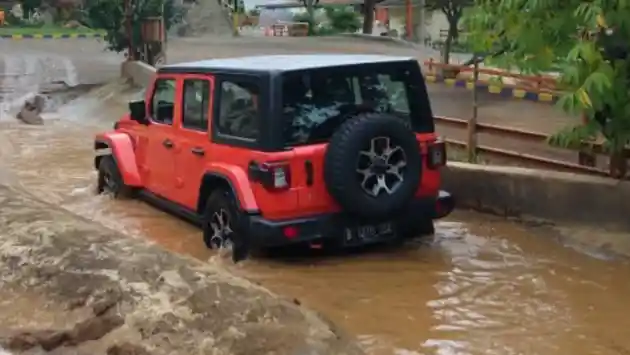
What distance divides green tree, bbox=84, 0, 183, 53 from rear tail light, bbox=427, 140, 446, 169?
1644 cm

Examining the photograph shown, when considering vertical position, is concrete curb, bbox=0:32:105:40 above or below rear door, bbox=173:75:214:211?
below

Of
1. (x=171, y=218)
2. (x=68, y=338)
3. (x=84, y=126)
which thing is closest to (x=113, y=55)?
(x=84, y=126)

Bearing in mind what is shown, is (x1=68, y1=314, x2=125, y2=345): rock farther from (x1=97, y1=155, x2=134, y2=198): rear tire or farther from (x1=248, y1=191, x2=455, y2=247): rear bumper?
(x1=97, y1=155, x2=134, y2=198): rear tire

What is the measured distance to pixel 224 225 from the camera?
25.2 ft

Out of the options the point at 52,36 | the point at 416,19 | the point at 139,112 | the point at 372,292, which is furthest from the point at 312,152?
the point at 416,19

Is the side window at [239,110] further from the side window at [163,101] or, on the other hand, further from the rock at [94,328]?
the rock at [94,328]

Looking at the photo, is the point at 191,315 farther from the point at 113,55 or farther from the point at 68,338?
the point at 113,55

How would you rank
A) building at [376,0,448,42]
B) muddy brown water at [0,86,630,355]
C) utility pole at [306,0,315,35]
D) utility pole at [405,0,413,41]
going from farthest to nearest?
1. utility pole at [306,0,315,35]
2. building at [376,0,448,42]
3. utility pole at [405,0,413,41]
4. muddy brown water at [0,86,630,355]

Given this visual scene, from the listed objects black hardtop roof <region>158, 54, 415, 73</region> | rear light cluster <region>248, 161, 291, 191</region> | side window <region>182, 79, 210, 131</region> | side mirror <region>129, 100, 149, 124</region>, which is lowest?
rear light cluster <region>248, 161, 291, 191</region>

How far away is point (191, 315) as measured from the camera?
503 centimetres

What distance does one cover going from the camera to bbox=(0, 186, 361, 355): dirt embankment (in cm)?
483

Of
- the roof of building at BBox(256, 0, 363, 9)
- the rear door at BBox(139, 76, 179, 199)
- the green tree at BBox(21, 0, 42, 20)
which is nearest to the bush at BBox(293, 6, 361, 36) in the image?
the roof of building at BBox(256, 0, 363, 9)

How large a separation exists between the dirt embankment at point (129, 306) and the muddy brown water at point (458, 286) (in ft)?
3.17

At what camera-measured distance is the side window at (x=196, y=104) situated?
798 centimetres
